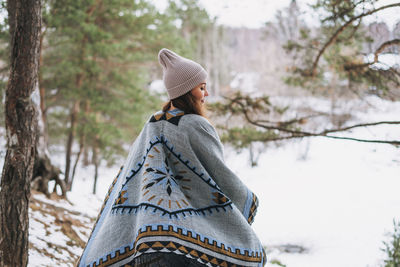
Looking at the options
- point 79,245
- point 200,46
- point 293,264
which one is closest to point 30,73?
point 79,245

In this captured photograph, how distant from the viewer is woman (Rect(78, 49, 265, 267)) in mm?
1864

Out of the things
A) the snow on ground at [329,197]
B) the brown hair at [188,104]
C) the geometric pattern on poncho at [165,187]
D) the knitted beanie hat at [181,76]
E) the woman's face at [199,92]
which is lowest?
the snow on ground at [329,197]

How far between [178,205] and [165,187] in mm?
124

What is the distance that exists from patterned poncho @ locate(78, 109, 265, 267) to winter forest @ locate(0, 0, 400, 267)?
112 centimetres

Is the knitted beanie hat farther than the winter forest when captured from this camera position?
No

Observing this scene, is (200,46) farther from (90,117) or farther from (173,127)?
(173,127)

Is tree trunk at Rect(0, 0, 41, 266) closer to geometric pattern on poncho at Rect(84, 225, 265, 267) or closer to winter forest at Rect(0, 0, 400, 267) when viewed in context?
winter forest at Rect(0, 0, 400, 267)

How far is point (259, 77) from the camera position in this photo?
27.6 meters

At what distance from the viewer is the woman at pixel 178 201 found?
6.12ft

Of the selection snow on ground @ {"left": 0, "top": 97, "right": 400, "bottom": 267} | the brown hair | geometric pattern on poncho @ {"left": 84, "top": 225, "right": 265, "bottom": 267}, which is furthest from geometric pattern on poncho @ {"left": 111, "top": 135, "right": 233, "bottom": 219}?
snow on ground @ {"left": 0, "top": 97, "right": 400, "bottom": 267}

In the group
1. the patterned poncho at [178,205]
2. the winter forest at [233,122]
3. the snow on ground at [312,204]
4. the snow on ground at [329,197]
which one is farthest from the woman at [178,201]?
the snow on ground at [329,197]

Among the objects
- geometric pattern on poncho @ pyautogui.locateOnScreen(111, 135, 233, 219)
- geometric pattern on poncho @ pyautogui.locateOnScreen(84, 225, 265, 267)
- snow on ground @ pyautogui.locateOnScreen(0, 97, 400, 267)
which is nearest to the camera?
geometric pattern on poncho @ pyautogui.locateOnScreen(84, 225, 265, 267)

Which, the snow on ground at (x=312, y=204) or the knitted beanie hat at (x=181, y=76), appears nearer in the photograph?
the knitted beanie hat at (x=181, y=76)

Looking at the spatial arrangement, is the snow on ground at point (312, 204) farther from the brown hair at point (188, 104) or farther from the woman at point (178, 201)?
the brown hair at point (188, 104)
